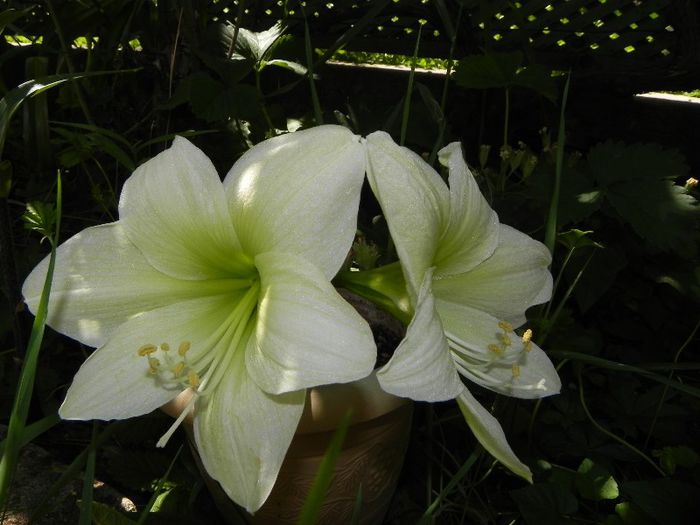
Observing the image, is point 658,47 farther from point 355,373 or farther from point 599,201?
point 355,373

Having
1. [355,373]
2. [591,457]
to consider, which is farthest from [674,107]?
[355,373]

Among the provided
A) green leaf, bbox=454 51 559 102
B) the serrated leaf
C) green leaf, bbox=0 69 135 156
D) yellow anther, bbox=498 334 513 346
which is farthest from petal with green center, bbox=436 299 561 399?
green leaf, bbox=454 51 559 102

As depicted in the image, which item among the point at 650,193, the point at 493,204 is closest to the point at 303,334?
the point at 493,204

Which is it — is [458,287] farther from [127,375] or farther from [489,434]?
[127,375]

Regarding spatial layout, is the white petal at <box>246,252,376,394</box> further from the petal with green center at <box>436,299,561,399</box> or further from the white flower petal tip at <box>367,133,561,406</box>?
the petal with green center at <box>436,299,561,399</box>

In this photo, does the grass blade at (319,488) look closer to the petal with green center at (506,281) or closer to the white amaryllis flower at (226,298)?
the white amaryllis flower at (226,298)

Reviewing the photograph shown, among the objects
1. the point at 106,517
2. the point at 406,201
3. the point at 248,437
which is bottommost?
the point at 106,517
